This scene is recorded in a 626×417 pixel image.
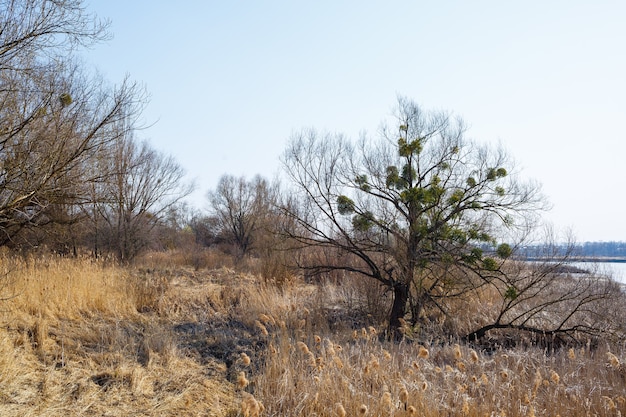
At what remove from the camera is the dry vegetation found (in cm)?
449

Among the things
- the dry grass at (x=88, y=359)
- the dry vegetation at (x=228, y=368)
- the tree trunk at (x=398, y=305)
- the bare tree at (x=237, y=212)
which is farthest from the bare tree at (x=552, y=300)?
the bare tree at (x=237, y=212)

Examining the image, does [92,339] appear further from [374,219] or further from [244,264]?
[244,264]

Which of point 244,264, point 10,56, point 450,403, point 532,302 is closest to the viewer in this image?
point 450,403

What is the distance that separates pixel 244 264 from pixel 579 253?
13859mm

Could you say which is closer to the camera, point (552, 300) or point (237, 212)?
point (552, 300)

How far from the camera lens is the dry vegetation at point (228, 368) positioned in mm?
4492

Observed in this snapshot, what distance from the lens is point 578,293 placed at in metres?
8.34

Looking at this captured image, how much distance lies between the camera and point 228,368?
6.14 metres

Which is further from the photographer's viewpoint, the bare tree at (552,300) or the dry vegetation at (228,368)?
the bare tree at (552,300)

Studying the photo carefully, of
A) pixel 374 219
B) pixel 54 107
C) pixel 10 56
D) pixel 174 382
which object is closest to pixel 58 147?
pixel 54 107

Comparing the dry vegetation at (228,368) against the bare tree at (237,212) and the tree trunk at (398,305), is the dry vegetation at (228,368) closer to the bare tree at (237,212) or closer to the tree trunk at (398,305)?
the tree trunk at (398,305)

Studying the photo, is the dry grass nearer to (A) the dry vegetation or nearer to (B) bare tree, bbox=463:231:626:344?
(A) the dry vegetation

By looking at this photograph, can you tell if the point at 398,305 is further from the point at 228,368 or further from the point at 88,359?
the point at 88,359

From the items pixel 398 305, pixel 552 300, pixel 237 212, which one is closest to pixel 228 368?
pixel 398 305
